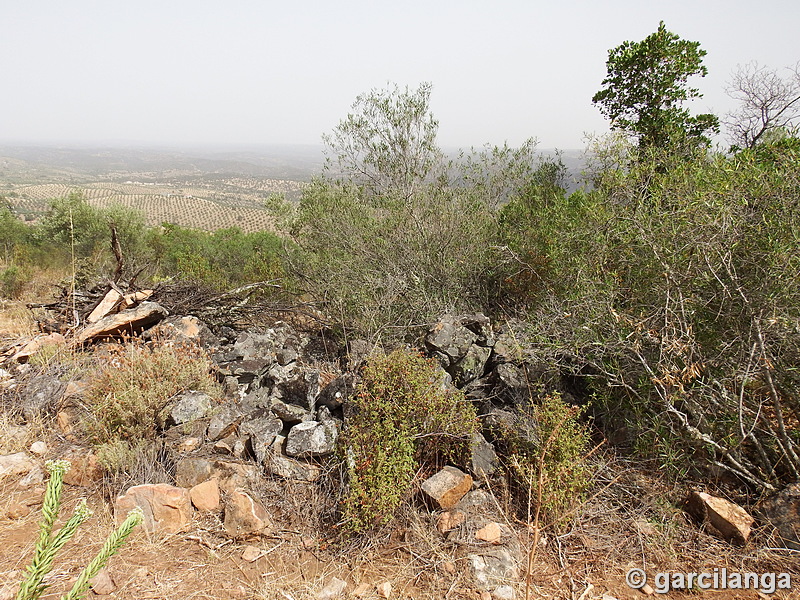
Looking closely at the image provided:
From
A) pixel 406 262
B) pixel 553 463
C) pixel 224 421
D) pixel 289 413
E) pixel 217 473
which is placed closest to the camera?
pixel 553 463

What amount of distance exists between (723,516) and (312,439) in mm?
3356

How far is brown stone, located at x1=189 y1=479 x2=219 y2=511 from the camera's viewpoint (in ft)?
11.3

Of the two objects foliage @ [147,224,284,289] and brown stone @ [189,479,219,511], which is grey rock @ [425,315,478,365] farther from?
foliage @ [147,224,284,289]

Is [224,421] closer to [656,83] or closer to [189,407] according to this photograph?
[189,407]

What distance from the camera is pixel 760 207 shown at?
3.40 meters

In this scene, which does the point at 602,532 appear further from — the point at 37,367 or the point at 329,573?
the point at 37,367

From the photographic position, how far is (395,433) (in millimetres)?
3568

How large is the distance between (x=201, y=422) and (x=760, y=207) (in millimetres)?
5272

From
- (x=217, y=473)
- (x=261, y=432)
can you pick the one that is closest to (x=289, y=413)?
(x=261, y=432)

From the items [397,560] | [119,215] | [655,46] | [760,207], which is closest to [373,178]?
[655,46]

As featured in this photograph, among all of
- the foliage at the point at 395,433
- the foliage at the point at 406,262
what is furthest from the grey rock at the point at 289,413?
the foliage at the point at 406,262

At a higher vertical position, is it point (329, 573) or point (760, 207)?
point (760, 207)

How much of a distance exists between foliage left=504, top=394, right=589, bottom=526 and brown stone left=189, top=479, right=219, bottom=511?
2466mm

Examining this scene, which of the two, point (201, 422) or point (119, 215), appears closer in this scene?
point (201, 422)
